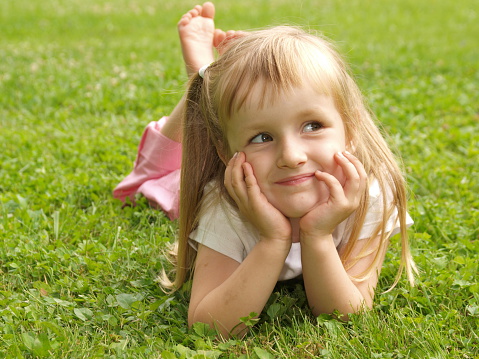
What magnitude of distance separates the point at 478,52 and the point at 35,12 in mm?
8896

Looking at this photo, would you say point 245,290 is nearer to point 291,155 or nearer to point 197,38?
point 291,155

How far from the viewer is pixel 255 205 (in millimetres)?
2486

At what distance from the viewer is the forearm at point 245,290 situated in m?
2.51

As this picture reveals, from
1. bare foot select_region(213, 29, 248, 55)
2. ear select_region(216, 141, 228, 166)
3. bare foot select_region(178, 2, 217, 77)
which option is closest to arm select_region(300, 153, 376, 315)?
ear select_region(216, 141, 228, 166)

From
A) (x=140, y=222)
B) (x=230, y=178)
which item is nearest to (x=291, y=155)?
(x=230, y=178)

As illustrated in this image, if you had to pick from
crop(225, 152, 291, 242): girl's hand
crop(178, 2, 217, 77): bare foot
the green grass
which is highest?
crop(178, 2, 217, 77): bare foot

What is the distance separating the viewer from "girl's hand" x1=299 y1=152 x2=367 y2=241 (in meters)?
2.45

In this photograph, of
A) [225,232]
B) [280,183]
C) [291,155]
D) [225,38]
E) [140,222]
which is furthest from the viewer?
[140,222]

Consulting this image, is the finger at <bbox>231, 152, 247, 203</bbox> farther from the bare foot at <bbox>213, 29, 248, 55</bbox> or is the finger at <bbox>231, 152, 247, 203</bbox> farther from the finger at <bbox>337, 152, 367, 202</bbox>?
the bare foot at <bbox>213, 29, 248, 55</bbox>

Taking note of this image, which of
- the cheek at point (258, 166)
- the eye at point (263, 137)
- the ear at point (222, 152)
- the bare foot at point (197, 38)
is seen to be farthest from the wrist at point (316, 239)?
the bare foot at point (197, 38)

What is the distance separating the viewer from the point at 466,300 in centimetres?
279

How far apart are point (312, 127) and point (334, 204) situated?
0.99 feet

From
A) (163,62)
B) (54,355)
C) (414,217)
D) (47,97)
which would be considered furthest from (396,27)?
(54,355)

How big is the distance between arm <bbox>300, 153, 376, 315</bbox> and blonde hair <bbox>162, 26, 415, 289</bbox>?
0.58 ft
